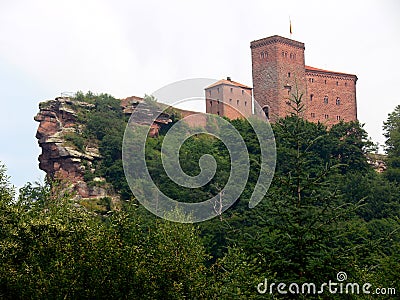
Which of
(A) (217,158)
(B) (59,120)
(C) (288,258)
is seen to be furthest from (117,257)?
(B) (59,120)

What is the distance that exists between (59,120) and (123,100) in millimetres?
9511

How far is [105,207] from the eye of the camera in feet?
194

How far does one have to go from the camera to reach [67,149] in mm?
64625

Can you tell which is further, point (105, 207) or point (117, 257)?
point (105, 207)

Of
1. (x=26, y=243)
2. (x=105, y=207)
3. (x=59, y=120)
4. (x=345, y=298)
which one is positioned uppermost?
(x=59, y=120)

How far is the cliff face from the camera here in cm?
6250

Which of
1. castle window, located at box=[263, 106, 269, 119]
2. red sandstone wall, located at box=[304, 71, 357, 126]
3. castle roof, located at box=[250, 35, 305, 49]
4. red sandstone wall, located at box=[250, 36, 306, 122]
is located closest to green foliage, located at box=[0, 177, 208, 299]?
red sandstone wall, located at box=[250, 36, 306, 122]

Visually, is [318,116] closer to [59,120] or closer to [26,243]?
[59,120]

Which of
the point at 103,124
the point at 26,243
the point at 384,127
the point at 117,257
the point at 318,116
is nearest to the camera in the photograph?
the point at 117,257

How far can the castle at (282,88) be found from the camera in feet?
232

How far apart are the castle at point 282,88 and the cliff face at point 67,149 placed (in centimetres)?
806

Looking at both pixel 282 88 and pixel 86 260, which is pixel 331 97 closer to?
pixel 282 88

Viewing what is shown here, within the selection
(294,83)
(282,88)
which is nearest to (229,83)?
(282,88)

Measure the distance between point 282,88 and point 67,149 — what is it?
21042 millimetres
